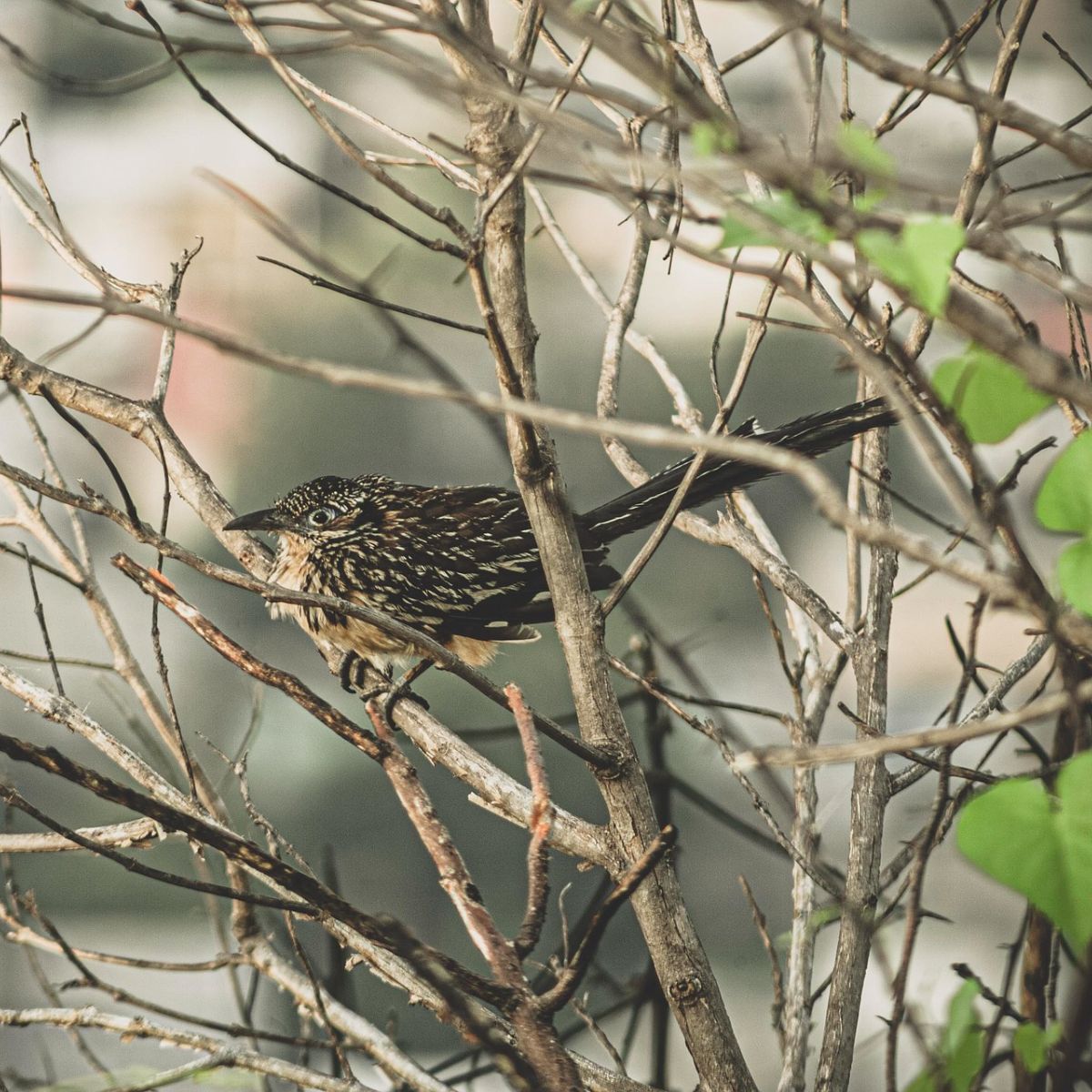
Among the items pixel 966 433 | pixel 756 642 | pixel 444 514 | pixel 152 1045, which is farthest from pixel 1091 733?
pixel 152 1045

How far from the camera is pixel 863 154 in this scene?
1.05 metres

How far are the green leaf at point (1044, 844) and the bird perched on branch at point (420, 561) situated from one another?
2.32 m

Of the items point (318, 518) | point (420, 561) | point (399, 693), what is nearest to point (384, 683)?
point (399, 693)

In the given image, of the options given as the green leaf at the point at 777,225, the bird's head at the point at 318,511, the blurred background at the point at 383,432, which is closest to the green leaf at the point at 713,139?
the green leaf at the point at 777,225

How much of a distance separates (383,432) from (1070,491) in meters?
4.06

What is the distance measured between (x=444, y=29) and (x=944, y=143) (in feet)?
12.7

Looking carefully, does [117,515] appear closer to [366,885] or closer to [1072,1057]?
[1072,1057]

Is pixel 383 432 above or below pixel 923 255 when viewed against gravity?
above

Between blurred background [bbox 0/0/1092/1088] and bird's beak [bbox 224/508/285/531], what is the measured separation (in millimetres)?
1046

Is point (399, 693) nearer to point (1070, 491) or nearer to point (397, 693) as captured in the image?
point (397, 693)

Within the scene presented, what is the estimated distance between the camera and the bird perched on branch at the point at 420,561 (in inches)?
138

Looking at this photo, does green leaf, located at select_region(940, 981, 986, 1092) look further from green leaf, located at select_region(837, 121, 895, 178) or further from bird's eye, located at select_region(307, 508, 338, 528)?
bird's eye, located at select_region(307, 508, 338, 528)

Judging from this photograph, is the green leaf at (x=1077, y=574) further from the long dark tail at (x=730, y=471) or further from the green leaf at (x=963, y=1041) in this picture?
the long dark tail at (x=730, y=471)

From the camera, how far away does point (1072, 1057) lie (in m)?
0.95
